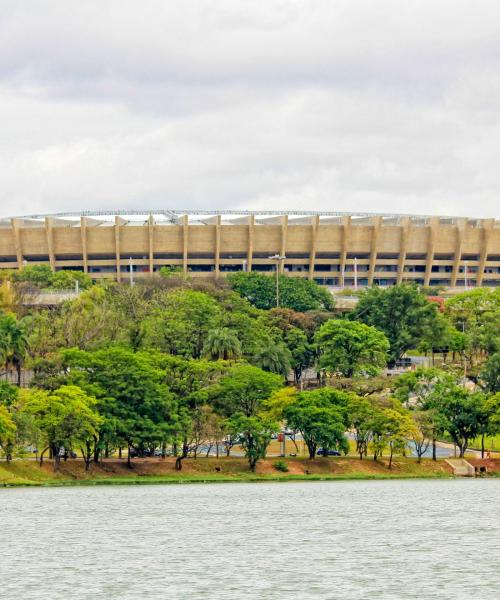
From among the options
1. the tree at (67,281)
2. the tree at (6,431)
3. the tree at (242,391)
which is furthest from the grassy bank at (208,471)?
the tree at (67,281)

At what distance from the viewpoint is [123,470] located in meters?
107

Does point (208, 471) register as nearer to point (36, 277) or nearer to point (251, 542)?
point (251, 542)

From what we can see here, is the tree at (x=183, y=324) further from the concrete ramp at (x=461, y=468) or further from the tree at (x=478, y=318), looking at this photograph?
the tree at (x=478, y=318)

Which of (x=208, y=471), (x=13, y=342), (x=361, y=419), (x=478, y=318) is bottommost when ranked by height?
(x=208, y=471)

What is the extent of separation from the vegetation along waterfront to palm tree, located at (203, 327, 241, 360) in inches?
5.9

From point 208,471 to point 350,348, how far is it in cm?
3164

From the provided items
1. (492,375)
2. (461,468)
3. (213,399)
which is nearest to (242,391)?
(213,399)

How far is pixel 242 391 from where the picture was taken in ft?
371

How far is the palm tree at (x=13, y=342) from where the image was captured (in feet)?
389

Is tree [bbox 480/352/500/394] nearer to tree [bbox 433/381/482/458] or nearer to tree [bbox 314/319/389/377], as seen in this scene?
tree [bbox 433/381/482/458]

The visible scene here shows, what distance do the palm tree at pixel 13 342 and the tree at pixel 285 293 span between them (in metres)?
54.5

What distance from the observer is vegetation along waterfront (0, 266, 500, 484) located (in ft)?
341

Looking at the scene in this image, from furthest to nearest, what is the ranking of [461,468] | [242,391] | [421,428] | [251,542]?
[461,468] < [421,428] < [242,391] < [251,542]

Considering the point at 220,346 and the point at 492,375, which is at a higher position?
the point at 220,346
